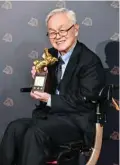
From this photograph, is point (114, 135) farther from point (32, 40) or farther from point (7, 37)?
point (7, 37)

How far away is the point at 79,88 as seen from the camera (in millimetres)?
1778

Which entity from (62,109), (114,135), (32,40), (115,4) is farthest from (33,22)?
(114,135)

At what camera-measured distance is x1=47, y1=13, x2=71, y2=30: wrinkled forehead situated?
177 cm

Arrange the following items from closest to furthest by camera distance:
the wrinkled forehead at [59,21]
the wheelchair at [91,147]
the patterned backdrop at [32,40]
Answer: the wheelchair at [91,147] → the wrinkled forehead at [59,21] → the patterned backdrop at [32,40]

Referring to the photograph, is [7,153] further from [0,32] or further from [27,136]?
[0,32]

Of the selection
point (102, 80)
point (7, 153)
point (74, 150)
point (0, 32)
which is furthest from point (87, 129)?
point (0, 32)

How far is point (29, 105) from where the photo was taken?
2.37 meters

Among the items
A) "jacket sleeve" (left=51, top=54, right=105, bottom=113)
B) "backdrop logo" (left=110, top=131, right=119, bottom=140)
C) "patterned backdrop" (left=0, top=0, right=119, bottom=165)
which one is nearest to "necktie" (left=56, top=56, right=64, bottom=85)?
"jacket sleeve" (left=51, top=54, right=105, bottom=113)

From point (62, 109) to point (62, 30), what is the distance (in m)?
0.40

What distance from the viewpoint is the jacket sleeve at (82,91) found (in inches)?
68.1

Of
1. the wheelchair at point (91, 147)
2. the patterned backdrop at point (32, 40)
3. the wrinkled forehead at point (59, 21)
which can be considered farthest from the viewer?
the patterned backdrop at point (32, 40)

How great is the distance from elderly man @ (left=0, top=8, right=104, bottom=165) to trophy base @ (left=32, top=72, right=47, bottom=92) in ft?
0.10

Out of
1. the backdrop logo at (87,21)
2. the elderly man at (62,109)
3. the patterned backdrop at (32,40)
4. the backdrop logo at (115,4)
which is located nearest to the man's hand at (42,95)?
the elderly man at (62,109)

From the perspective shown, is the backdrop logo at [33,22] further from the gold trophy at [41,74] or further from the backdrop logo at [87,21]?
the gold trophy at [41,74]
